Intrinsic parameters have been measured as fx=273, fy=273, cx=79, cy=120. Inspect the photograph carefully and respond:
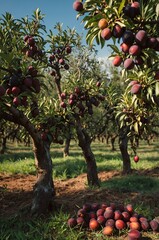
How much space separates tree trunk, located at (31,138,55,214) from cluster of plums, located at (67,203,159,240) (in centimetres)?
97

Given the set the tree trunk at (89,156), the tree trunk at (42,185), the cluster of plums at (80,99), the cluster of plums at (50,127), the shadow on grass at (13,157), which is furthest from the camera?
the shadow on grass at (13,157)

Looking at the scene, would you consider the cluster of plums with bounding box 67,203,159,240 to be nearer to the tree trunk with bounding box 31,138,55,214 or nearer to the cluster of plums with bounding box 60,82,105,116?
the tree trunk with bounding box 31,138,55,214

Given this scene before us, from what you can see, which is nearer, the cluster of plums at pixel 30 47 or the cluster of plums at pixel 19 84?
the cluster of plums at pixel 19 84

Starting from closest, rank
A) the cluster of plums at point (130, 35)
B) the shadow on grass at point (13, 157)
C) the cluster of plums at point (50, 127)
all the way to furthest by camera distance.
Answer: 1. the cluster of plums at point (130, 35)
2. the cluster of plums at point (50, 127)
3. the shadow on grass at point (13, 157)

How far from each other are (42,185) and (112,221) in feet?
6.17

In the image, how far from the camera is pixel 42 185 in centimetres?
618

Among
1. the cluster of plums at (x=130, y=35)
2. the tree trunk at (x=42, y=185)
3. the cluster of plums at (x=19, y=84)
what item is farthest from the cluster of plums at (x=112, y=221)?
the cluster of plums at (x=130, y=35)

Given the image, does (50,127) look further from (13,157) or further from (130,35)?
(13,157)

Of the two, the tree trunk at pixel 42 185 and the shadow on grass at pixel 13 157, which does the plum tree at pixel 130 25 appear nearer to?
the tree trunk at pixel 42 185

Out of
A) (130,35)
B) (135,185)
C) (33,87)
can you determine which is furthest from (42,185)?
(130,35)

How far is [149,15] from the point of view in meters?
3.36

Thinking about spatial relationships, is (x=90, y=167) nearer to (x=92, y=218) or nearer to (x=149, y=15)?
(x=92, y=218)

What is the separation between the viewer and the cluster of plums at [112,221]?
4.98 m

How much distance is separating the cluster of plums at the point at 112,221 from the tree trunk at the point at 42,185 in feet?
3.17
